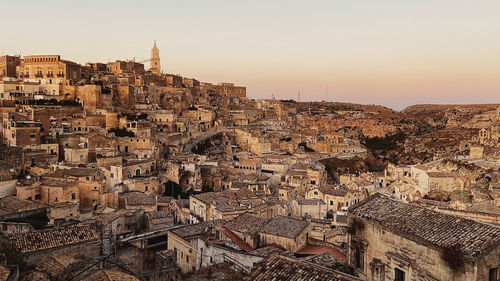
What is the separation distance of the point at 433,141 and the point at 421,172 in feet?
131

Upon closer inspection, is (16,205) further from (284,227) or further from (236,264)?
(284,227)

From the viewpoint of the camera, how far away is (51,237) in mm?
14109

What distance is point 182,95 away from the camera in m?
67.1

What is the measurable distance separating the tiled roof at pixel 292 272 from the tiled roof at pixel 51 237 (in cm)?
932

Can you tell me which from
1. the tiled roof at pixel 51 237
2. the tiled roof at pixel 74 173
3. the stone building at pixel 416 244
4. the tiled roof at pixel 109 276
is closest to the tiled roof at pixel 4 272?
the tiled roof at pixel 109 276

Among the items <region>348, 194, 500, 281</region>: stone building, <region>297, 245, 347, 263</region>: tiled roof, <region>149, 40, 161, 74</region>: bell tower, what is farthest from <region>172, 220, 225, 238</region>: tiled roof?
<region>149, 40, 161, 74</region>: bell tower

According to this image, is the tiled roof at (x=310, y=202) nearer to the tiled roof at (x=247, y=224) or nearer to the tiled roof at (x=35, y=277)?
the tiled roof at (x=247, y=224)

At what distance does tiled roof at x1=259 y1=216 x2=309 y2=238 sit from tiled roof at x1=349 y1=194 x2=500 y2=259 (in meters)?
7.83

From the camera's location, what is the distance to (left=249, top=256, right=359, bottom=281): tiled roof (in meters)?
7.29

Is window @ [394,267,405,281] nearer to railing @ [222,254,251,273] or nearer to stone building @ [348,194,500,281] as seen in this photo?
stone building @ [348,194,500,281]

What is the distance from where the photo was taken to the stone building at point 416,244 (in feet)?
25.3

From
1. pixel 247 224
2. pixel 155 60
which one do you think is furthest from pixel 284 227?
pixel 155 60

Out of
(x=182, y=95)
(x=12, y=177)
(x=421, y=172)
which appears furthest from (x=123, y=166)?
(x=182, y=95)

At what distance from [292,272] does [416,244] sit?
3087 mm
